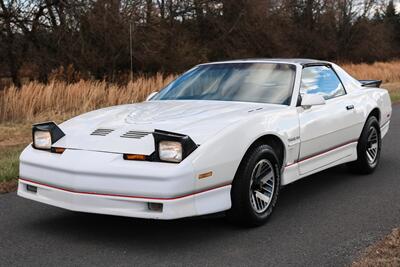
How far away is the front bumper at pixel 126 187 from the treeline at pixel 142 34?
14804 millimetres

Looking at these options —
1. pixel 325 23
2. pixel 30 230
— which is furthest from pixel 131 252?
pixel 325 23

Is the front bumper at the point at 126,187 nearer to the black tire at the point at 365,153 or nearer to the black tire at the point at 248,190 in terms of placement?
the black tire at the point at 248,190

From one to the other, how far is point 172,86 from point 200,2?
2819 cm

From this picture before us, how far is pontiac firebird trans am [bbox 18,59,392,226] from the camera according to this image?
12.8ft

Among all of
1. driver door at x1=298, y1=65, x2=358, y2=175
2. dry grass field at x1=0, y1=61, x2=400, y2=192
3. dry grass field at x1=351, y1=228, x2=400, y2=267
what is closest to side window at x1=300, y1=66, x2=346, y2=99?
driver door at x1=298, y1=65, x2=358, y2=175

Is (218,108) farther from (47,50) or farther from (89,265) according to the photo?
(47,50)

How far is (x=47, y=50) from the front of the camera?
20875 millimetres

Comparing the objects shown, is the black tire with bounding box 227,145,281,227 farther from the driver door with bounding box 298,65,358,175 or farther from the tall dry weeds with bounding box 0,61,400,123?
the tall dry weeds with bounding box 0,61,400,123

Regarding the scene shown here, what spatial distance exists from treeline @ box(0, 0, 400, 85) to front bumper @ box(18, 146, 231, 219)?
14.8 m

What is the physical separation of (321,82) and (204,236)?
2.49 metres

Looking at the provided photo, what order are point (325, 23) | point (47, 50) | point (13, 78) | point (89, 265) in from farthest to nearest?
1. point (325, 23)
2. point (47, 50)
3. point (13, 78)
4. point (89, 265)

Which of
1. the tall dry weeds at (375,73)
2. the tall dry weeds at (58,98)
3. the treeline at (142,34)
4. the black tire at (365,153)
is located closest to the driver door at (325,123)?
the black tire at (365,153)

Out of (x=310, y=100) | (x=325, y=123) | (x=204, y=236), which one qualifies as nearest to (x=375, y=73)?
(x=325, y=123)

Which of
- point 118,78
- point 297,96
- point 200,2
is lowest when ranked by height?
point 118,78
